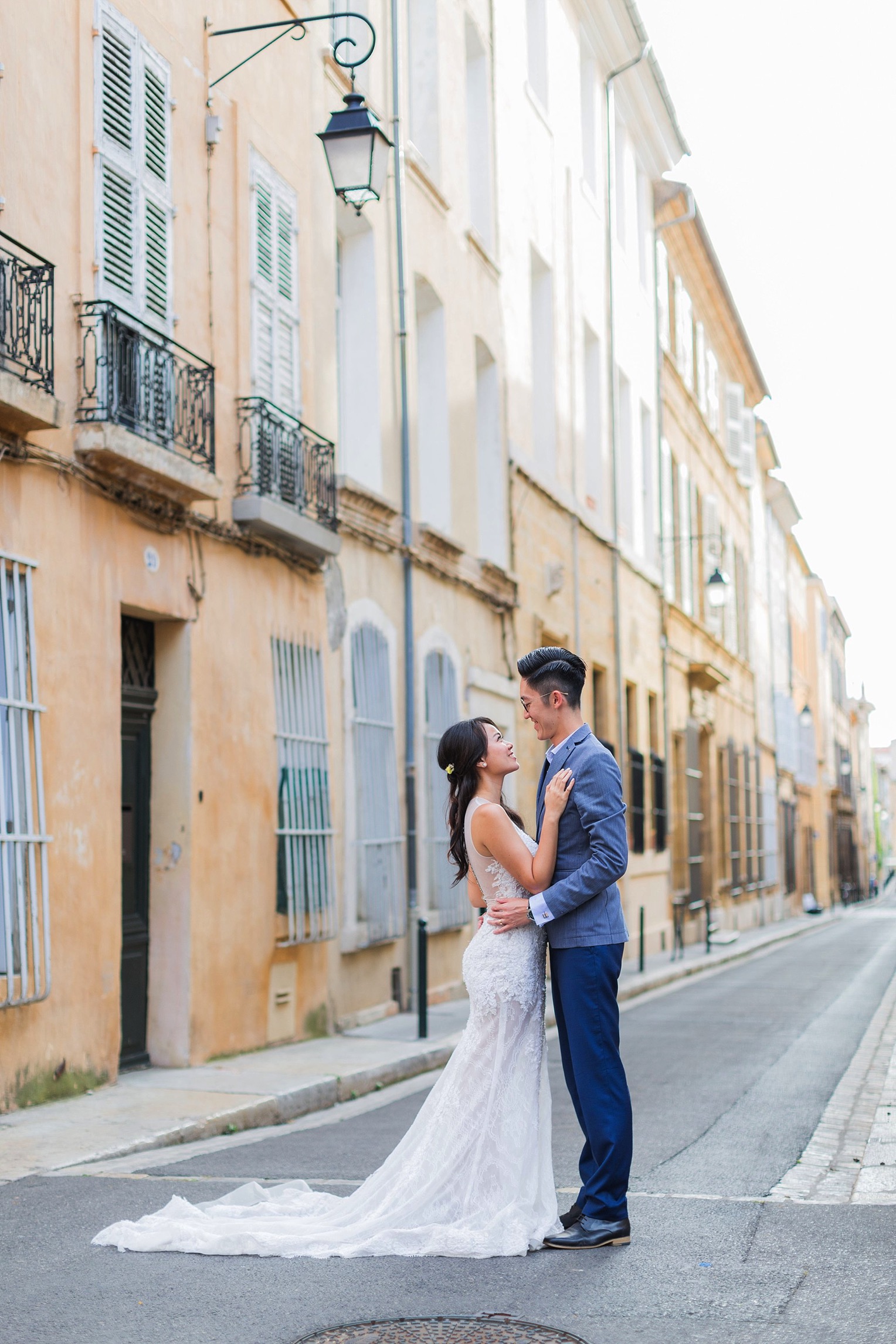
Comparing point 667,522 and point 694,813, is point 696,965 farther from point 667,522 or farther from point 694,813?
point 667,522

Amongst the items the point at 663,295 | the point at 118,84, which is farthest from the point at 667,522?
the point at 118,84

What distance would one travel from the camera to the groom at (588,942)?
5.02 metres

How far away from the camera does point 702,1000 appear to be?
16266 mm

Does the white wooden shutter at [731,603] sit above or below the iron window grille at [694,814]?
above

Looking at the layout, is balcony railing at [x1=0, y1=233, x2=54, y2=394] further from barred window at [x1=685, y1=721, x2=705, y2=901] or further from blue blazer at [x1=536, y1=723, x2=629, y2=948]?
barred window at [x1=685, y1=721, x2=705, y2=901]

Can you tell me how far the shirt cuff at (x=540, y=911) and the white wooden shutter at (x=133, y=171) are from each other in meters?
5.83

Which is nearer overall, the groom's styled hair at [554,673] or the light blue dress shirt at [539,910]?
the light blue dress shirt at [539,910]

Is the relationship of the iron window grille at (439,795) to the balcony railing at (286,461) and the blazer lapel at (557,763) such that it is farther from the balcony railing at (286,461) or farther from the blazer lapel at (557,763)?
the blazer lapel at (557,763)

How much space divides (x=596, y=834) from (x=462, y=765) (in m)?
0.53

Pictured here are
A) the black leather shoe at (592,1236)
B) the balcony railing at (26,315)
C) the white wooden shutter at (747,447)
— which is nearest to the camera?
the black leather shoe at (592,1236)

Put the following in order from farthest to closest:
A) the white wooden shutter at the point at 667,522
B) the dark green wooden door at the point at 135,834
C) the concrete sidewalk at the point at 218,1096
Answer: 1. the white wooden shutter at the point at 667,522
2. the dark green wooden door at the point at 135,834
3. the concrete sidewalk at the point at 218,1096

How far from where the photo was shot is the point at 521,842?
17.4 ft

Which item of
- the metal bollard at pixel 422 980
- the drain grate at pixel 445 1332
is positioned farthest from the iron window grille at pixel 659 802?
the drain grate at pixel 445 1332

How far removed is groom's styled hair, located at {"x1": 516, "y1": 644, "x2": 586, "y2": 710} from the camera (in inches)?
211
